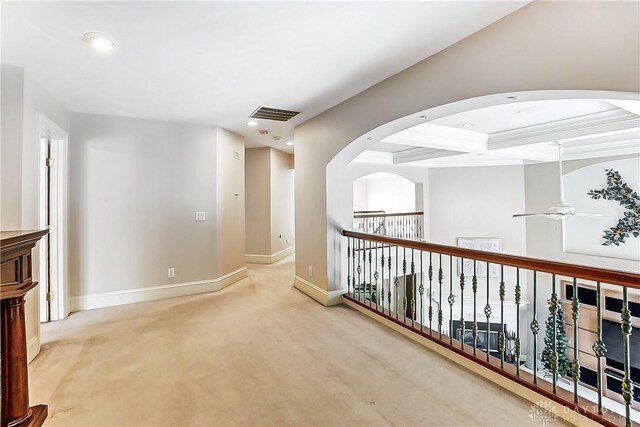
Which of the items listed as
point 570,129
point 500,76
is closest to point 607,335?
point 570,129

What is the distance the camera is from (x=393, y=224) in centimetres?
802

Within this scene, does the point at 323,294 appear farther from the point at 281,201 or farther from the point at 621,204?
the point at 621,204

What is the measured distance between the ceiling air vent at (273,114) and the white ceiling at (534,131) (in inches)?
64.8

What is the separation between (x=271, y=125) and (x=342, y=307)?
9.11 feet

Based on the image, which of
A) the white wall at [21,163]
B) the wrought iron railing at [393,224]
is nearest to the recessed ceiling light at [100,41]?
the white wall at [21,163]

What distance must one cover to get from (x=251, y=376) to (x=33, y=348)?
1.88 meters

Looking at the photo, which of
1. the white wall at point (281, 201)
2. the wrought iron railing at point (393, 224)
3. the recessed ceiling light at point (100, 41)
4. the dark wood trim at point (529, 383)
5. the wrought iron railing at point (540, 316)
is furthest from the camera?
the wrought iron railing at point (393, 224)

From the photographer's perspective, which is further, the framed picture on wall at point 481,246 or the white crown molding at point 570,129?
the framed picture on wall at point 481,246

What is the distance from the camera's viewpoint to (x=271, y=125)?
4.46 meters

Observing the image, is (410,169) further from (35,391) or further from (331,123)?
(35,391)

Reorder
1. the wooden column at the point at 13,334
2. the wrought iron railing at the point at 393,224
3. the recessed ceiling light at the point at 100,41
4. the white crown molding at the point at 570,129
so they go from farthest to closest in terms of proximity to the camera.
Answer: the wrought iron railing at the point at 393,224, the white crown molding at the point at 570,129, the recessed ceiling light at the point at 100,41, the wooden column at the point at 13,334

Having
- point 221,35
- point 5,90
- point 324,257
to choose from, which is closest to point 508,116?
point 324,257

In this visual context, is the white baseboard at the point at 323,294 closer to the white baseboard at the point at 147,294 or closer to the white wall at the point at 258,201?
the white baseboard at the point at 147,294

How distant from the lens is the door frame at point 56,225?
326 cm
